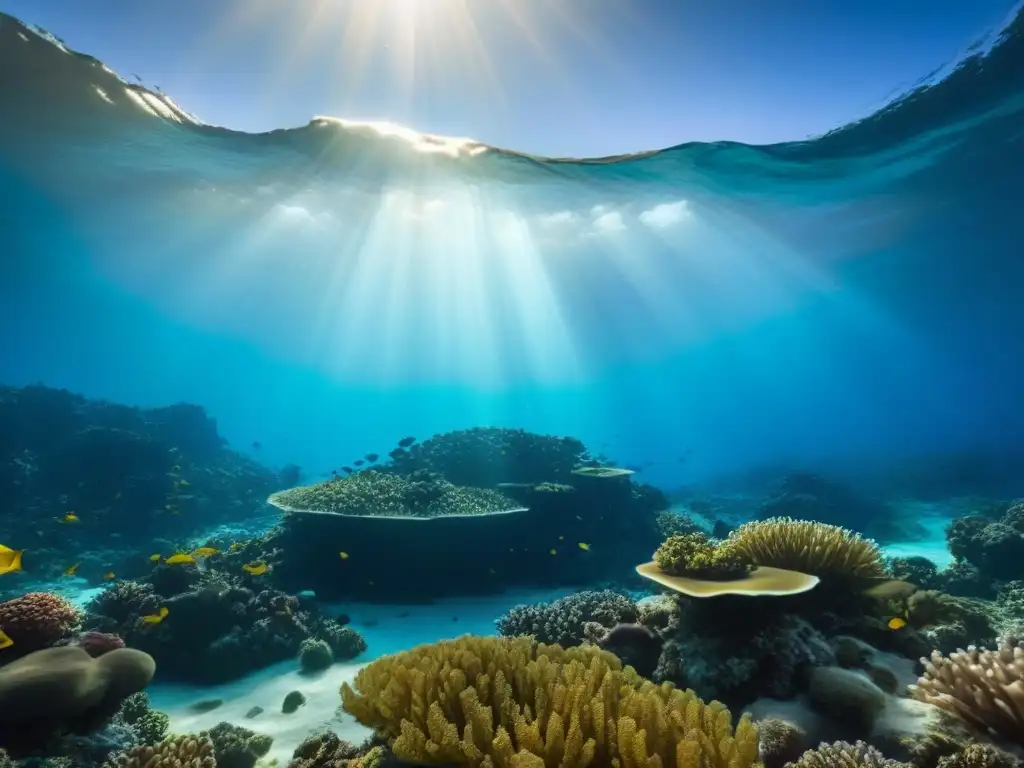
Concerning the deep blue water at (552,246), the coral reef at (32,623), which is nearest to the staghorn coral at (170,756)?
the coral reef at (32,623)

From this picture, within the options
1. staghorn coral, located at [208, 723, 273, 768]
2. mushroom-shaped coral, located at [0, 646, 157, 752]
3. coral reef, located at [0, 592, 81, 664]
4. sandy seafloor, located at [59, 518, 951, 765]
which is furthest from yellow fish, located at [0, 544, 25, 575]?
sandy seafloor, located at [59, 518, 951, 765]

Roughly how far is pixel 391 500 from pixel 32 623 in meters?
6.94

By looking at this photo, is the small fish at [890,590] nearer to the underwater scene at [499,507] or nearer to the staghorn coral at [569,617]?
the underwater scene at [499,507]

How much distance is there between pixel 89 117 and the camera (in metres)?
20.0

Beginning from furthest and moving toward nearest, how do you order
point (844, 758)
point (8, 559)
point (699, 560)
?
point (699, 560) < point (8, 559) < point (844, 758)

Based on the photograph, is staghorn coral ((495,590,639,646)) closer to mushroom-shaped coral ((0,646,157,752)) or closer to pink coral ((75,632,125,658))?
mushroom-shaped coral ((0,646,157,752))

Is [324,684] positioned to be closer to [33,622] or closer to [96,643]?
[96,643]

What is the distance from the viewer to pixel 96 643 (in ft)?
17.5

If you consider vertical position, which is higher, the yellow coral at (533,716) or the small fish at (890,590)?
the yellow coral at (533,716)

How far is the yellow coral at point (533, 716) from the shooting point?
7.72 feet

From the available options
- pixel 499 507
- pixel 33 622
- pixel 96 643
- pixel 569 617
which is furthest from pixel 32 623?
pixel 499 507

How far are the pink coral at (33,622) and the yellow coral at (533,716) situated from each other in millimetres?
3949

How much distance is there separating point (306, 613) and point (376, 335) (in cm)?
10995

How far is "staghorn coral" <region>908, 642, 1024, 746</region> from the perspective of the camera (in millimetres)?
3090
